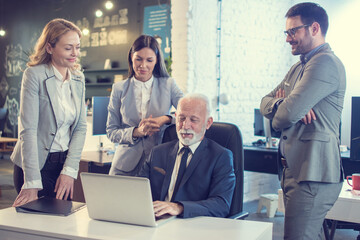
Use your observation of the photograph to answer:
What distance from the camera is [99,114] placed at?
3.74 meters

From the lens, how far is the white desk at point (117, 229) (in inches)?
56.7

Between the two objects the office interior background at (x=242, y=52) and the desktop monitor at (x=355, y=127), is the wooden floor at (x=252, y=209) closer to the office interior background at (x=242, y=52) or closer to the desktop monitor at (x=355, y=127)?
the office interior background at (x=242, y=52)

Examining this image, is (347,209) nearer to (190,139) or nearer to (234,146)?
(234,146)

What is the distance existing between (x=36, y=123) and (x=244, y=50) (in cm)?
352

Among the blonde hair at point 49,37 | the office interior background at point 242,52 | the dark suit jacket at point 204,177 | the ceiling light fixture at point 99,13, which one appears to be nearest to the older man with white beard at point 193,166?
the dark suit jacket at point 204,177

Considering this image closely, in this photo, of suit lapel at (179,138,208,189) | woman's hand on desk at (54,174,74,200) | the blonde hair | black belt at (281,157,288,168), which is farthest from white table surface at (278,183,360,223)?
the blonde hair

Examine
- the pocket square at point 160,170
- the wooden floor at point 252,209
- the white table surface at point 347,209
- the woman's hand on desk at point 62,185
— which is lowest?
A: the wooden floor at point 252,209

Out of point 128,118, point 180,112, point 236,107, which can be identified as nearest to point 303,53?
point 180,112

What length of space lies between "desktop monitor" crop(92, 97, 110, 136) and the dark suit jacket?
171cm

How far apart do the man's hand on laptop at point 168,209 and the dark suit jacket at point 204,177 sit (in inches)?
6.2

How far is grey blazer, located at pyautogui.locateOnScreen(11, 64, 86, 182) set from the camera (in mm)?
1966

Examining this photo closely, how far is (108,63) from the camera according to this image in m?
8.60

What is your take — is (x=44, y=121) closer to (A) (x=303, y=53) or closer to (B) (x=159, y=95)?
(B) (x=159, y=95)

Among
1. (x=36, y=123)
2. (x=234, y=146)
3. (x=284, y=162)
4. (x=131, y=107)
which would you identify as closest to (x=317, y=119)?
(x=284, y=162)
